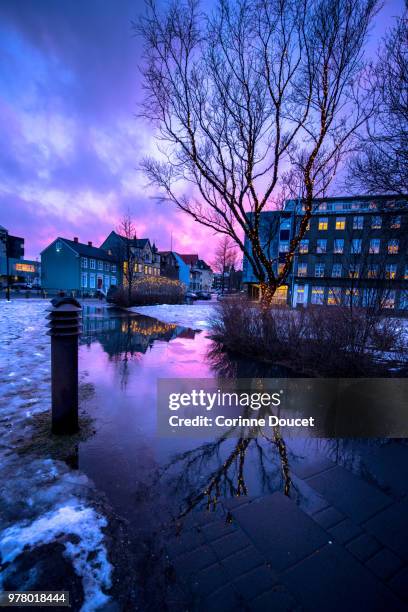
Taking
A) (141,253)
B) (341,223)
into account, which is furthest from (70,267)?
(341,223)

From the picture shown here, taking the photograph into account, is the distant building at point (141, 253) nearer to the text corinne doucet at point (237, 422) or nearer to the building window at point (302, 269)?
the building window at point (302, 269)

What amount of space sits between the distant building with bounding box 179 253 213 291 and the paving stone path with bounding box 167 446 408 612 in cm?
8971

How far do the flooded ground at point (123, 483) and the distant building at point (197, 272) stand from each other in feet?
290

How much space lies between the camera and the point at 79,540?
6.39 feet

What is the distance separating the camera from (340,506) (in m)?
2.41

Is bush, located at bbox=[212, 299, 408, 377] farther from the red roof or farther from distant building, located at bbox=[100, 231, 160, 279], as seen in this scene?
the red roof

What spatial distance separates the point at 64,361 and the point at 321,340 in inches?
228

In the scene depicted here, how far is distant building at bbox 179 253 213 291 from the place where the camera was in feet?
320

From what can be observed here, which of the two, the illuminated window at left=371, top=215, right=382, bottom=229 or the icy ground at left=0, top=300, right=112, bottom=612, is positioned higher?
the illuminated window at left=371, top=215, right=382, bottom=229

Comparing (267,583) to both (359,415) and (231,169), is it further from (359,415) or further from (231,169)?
(231,169)

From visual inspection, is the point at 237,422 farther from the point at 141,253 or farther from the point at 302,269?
the point at 141,253

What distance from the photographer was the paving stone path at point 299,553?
160 centimetres

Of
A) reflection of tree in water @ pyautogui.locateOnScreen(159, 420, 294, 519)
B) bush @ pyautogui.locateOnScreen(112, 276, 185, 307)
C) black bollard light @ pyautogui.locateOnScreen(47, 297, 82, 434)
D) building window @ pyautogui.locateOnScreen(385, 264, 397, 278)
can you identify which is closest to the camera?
reflection of tree in water @ pyautogui.locateOnScreen(159, 420, 294, 519)

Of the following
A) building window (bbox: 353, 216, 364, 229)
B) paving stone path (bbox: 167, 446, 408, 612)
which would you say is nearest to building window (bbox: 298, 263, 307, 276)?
building window (bbox: 353, 216, 364, 229)
